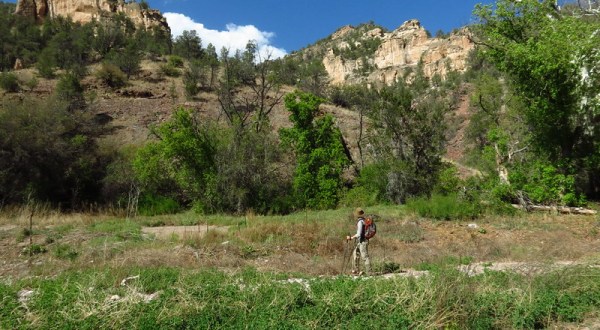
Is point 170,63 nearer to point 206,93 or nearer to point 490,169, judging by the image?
point 206,93

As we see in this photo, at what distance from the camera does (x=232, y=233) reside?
13617 mm

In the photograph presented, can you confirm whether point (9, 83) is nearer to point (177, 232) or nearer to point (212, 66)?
point (212, 66)

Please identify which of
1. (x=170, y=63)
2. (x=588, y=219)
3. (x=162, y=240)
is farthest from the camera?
(x=170, y=63)

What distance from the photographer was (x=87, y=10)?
249 feet

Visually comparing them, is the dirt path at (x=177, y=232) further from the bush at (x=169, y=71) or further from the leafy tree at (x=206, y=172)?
the bush at (x=169, y=71)

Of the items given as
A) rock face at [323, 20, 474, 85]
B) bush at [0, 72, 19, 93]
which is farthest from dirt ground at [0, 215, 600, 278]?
rock face at [323, 20, 474, 85]

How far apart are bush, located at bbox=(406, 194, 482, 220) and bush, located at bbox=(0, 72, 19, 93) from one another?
124 ft

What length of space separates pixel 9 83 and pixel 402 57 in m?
88.5

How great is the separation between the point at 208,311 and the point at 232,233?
7476mm

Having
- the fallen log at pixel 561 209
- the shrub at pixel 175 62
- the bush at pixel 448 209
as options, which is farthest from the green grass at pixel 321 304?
the shrub at pixel 175 62

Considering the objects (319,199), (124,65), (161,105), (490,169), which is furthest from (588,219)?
(124,65)

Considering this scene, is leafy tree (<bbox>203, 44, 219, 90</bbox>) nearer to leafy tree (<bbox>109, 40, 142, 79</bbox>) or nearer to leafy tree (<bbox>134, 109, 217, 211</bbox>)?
leafy tree (<bbox>109, 40, 142, 79</bbox>)

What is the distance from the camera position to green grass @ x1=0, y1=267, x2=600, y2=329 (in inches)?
233

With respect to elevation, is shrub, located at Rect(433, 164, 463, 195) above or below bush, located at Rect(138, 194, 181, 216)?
above
